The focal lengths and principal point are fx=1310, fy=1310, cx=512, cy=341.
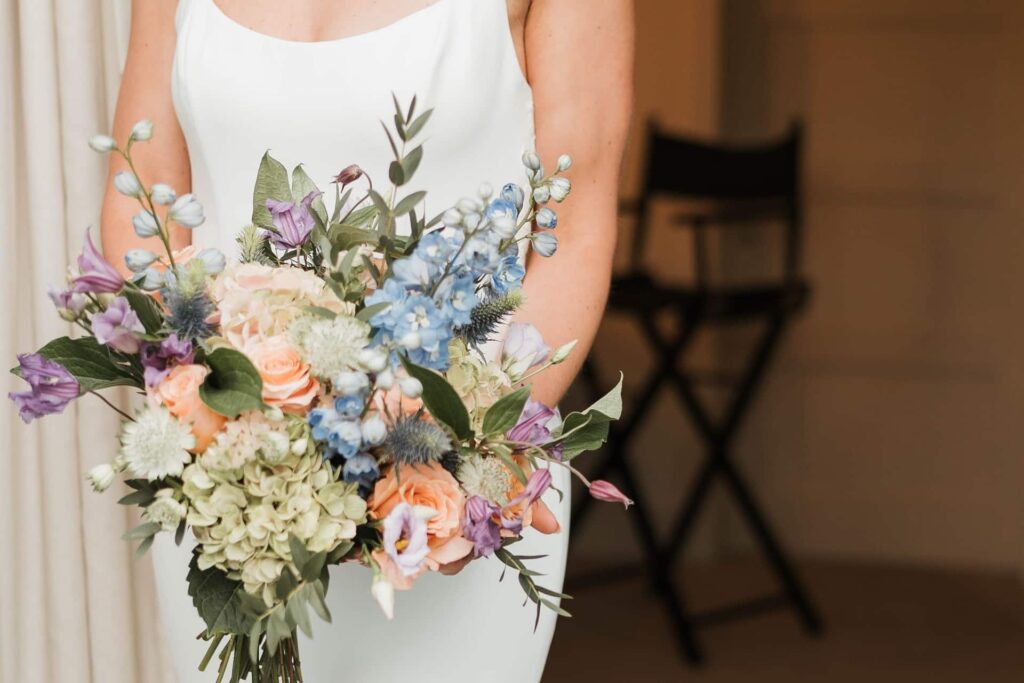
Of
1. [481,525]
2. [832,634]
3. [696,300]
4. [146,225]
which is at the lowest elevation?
[832,634]

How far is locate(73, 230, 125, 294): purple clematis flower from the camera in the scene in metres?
0.85

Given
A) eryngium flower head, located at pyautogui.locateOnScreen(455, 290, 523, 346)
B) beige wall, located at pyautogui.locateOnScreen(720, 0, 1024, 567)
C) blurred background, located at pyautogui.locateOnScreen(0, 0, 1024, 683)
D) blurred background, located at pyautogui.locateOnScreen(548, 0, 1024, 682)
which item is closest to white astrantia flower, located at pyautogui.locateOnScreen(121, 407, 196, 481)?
eryngium flower head, located at pyautogui.locateOnScreen(455, 290, 523, 346)

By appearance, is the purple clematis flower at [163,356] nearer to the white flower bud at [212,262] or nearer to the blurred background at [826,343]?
the white flower bud at [212,262]

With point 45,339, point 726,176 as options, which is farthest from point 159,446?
point 726,176

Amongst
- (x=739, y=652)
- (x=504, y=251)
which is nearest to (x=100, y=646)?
(x=504, y=251)

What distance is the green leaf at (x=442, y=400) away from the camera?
2.76ft

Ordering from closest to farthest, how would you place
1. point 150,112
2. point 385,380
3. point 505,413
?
1. point 385,380
2. point 505,413
3. point 150,112

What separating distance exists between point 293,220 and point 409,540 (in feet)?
0.81

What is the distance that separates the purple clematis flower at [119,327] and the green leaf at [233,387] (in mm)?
52

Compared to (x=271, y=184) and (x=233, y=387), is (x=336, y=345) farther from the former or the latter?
(x=271, y=184)

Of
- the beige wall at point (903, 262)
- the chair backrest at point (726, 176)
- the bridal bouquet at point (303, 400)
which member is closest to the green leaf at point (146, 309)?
the bridal bouquet at point (303, 400)

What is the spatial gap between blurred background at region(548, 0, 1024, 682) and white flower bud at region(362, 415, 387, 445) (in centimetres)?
326

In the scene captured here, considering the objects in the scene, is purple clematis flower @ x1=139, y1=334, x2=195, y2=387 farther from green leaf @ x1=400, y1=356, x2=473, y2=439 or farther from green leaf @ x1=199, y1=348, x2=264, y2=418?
green leaf @ x1=400, y1=356, x2=473, y2=439

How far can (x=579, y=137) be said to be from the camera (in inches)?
53.6
